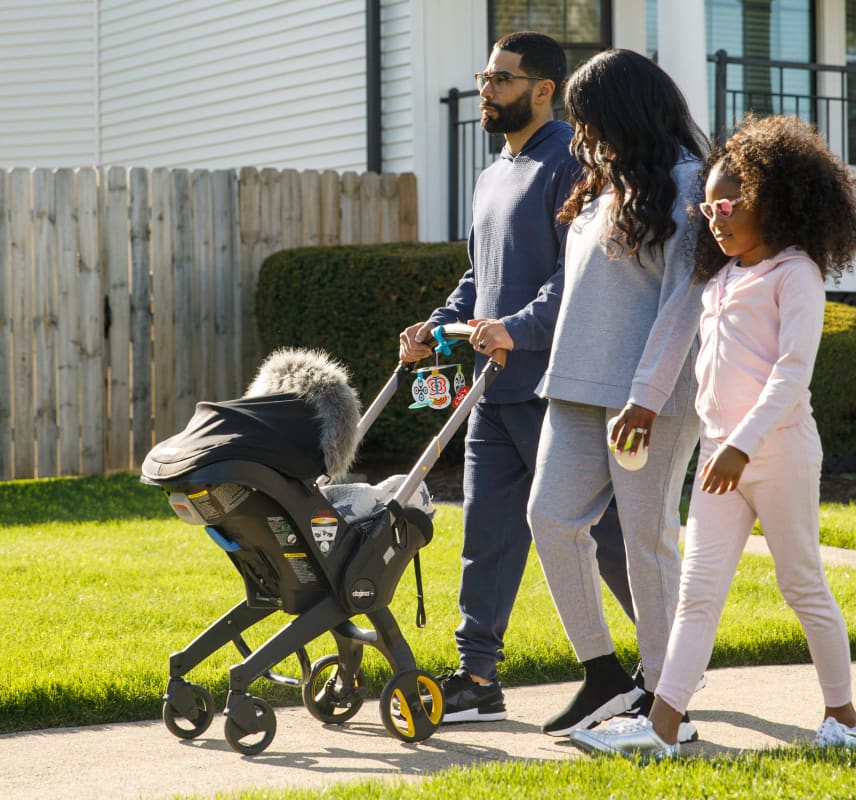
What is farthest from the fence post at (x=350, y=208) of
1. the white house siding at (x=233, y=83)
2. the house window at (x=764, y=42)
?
the house window at (x=764, y=42)

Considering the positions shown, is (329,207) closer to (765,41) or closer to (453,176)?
(453,176)

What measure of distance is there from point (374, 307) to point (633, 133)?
599 centimetres

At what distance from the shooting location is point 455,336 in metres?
4.58

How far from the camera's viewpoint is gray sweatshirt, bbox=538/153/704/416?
13.2ft

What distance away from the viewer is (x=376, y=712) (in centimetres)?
475

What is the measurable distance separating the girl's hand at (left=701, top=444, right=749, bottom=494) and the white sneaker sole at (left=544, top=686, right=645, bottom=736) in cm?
90

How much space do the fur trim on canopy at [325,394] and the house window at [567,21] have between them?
9050 millimetres

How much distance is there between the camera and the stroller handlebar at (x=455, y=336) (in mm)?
4434

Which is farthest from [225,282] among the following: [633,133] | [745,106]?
[633,133]

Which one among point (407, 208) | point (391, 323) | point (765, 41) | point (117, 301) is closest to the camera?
point (391, 323)

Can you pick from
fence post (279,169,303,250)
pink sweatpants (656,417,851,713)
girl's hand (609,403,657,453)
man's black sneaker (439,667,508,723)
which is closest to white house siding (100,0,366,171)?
fence post (279,169,303,250)

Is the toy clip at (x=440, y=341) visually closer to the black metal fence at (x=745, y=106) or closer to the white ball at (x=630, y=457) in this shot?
the white ball at (x=630, y=457)

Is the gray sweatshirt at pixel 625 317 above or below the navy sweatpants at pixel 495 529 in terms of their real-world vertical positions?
above

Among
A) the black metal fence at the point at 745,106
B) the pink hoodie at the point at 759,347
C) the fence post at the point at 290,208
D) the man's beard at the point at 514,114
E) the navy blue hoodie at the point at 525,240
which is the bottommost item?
the pink hoodie at the point at 759,347
